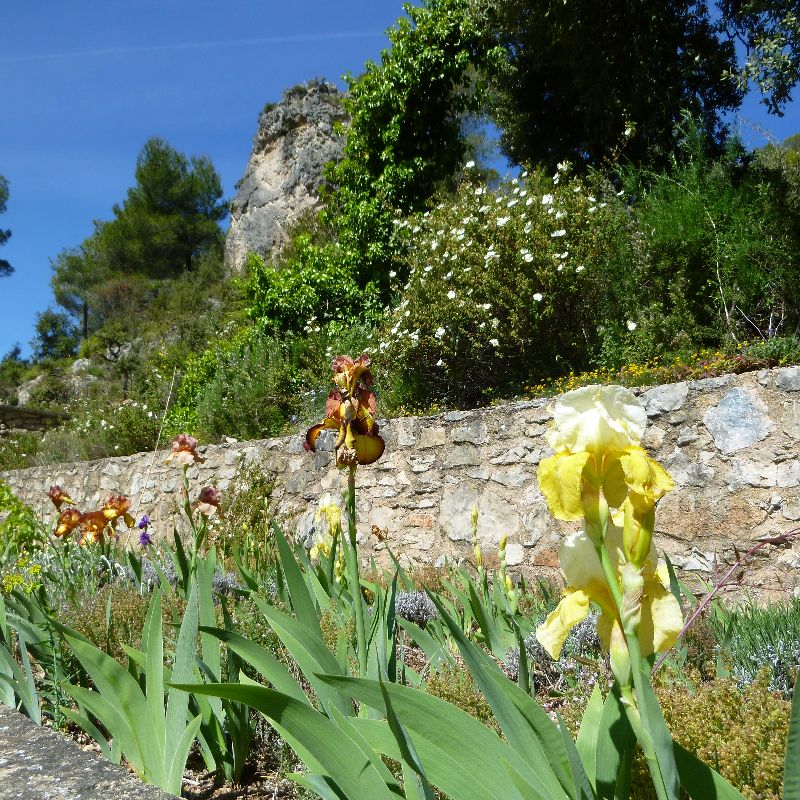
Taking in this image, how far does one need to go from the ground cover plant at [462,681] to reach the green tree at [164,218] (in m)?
24.0

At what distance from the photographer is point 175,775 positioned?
145 centimetres

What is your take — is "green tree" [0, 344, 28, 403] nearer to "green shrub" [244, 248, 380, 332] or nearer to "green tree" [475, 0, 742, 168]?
"green shrub" [244, 248, 380, 332]

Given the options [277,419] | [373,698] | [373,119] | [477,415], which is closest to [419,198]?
[373,119]

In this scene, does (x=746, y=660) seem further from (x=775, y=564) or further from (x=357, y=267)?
(x=357, y=267)

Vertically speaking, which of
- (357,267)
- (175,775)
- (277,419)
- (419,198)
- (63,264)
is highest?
(63,264)

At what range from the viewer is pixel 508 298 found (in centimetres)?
659

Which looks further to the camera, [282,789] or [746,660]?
[746,660]

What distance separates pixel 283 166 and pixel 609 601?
20378 millimetres

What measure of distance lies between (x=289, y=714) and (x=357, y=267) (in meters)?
9.77

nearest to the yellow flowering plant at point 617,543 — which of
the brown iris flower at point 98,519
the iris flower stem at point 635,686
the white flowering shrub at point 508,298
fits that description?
the iris flower stem at point 635,686

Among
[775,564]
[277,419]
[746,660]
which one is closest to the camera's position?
[746,660]

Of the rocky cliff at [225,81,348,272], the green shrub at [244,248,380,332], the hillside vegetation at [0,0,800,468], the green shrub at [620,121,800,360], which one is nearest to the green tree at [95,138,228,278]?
the rocky cliff at [225,81,348,272]

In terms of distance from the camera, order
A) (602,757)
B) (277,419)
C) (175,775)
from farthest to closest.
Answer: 1. (277,419)
2. (175,775)
3. (602,757)

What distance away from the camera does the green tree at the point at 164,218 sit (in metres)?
24.9
